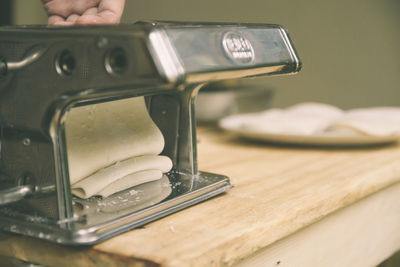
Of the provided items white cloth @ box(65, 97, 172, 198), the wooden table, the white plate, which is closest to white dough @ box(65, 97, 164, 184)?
white cloth @ box(65, 97, 172, 198)

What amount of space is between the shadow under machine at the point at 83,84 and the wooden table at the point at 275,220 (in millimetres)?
26

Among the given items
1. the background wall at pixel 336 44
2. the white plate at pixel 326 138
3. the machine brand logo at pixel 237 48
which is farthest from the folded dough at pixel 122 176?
the background wall at pixel 336 44

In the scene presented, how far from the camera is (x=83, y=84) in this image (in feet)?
1.67

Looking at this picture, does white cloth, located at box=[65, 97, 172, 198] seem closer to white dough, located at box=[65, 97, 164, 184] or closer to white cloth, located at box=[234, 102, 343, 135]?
white dough, located at box=[65, 97, 164, 184]

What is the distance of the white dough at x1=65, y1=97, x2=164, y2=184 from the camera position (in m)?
0.62

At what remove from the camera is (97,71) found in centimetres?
49

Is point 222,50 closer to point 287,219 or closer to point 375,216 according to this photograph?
point 287,219

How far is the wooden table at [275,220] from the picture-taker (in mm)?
521

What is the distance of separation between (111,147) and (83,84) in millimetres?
165

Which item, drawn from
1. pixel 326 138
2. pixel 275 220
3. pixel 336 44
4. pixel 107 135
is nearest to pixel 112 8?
pixel 107 135

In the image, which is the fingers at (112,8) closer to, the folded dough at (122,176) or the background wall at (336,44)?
the folded dough at (122,176)

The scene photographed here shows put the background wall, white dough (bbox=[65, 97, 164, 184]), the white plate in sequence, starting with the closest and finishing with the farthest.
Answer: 1. white dough (bbox=[65, 97, 164, 184])
2. the white plate
3. the background wall

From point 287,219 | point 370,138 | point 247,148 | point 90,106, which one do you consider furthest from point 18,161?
point 370,138

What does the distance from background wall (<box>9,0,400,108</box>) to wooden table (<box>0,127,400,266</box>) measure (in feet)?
3.71
